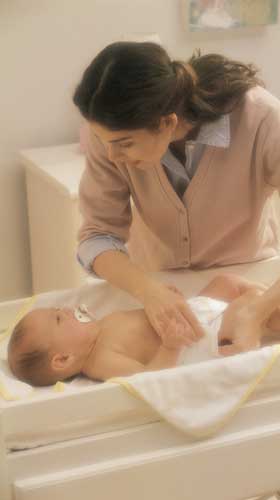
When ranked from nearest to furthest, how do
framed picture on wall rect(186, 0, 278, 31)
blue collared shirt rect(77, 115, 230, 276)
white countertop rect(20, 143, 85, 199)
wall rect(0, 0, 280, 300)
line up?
blue collared shirt rect(77, 115, 230, 276) < white countertop rect(20, 143, 85, 199) < wall rect(0, 0, 280, 300) < framed picture on wall rect(186, 0, 278, 31)

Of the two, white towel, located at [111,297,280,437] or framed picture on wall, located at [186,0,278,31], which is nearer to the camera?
white towel, located at [111,297,280,437]

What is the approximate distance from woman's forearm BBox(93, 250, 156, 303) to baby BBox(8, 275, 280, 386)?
0.05 metres

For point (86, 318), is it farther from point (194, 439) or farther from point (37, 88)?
point (37, 88)

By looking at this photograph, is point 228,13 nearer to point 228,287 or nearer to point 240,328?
point 228,287

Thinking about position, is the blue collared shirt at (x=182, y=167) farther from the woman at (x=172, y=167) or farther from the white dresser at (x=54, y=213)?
the white dresser at (x=54, y=213)

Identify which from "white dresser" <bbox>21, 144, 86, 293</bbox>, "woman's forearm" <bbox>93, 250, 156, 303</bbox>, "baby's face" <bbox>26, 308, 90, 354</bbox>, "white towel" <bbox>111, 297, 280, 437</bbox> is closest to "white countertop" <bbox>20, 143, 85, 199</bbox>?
"white dresser" <bbox>21, 144, 86, 293</bbox>

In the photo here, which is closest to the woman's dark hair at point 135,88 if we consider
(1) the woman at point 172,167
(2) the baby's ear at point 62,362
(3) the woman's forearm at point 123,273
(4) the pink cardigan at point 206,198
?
(1) the woman at point 172,167

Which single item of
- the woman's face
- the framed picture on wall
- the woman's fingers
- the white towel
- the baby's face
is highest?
the woman's face

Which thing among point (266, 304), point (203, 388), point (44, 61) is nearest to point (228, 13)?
point (44, 61)

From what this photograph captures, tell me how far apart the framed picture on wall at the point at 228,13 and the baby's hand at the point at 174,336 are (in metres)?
1.37

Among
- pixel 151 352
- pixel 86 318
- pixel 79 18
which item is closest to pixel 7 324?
pixel 86 318

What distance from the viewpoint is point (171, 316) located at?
4.84 feet

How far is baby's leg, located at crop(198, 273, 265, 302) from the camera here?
161cm

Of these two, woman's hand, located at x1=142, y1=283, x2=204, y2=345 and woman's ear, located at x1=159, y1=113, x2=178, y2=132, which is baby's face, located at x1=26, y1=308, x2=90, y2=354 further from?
woman's ear, located at x1=159, y1=113, x2=178, y2=132
